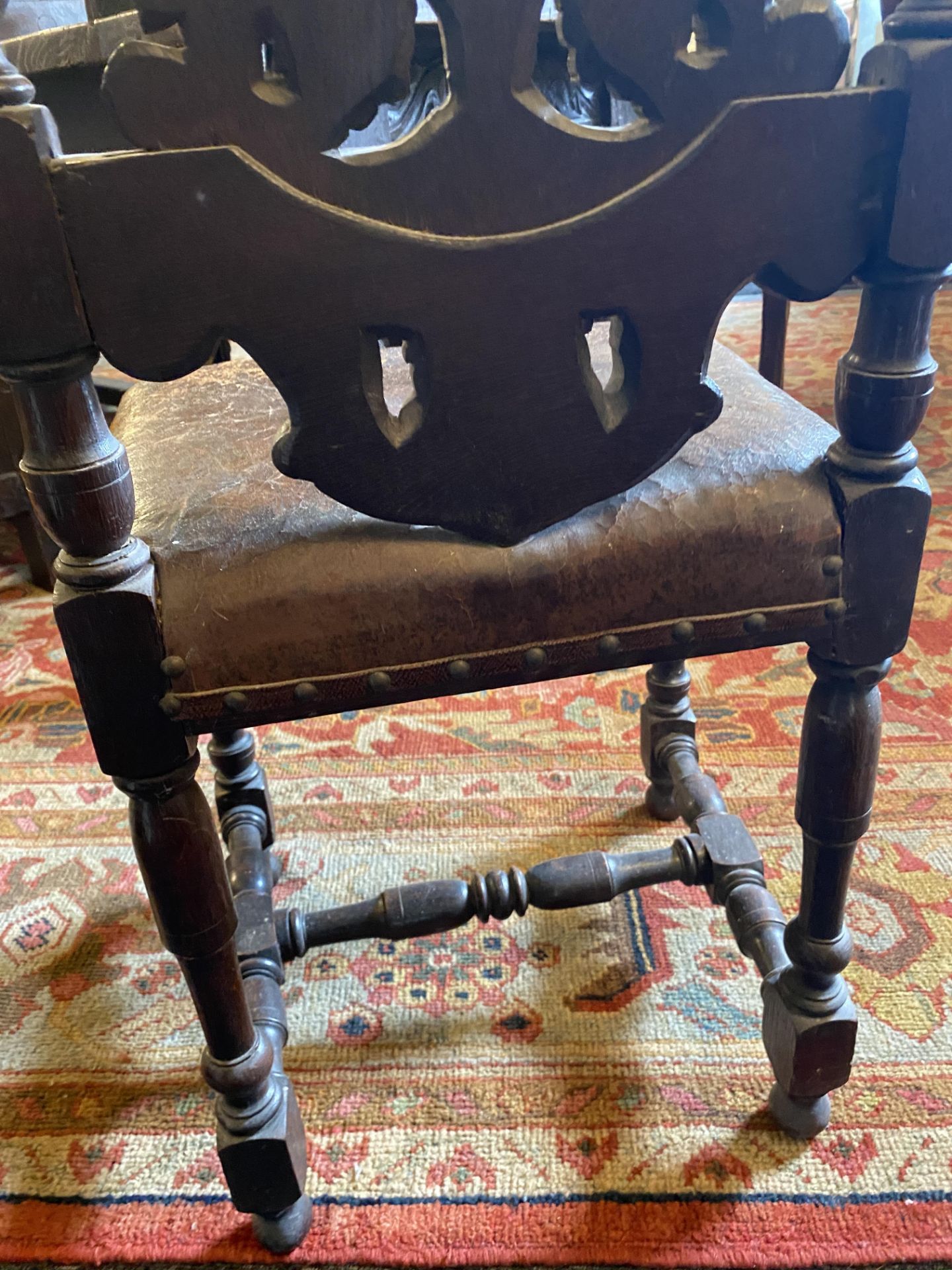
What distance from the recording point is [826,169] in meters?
0.51

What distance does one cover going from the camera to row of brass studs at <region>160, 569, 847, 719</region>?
0.58 meters

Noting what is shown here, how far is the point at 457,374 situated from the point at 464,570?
0.12m

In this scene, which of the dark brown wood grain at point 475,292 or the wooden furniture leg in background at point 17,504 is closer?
the dark brown wood grain at point 475,292

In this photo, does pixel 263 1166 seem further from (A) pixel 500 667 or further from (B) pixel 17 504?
(B) pixel 17 504

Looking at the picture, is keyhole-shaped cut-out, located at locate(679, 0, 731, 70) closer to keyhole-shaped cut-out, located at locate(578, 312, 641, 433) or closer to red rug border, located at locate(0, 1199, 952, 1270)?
keyhole-shaped cut-out, located at locate(578, 312, 641, 433)

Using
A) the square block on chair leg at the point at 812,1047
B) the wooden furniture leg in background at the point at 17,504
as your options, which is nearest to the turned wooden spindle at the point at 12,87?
the square block on chair leg at the point at 812,1047

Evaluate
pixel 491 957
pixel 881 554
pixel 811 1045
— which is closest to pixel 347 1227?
pixel 491 957

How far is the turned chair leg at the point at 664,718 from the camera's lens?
3.85 ft

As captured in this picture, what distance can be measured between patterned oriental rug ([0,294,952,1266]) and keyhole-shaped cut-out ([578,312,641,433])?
0.63 meters

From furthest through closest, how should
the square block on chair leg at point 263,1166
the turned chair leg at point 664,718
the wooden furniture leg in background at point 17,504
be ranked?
the wooden furniture leg in background at point 17,504
the turned chair leg at point 664,718
the square block on chair leg at point 263,1166

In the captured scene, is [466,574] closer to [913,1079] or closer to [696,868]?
[696,868]

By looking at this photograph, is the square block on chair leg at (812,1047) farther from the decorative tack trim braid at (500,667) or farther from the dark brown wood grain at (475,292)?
the dark brown wood grain at (475,292)

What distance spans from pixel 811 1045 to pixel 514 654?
17.5 inches

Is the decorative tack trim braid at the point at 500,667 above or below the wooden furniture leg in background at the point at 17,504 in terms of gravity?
above
